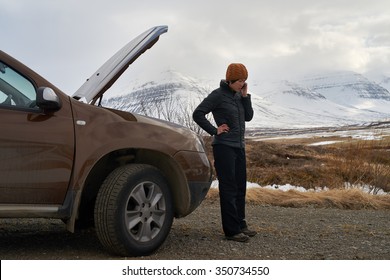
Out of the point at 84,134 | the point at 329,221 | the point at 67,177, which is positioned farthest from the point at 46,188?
the point at 329,221

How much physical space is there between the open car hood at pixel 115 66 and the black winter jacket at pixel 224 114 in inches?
32.0

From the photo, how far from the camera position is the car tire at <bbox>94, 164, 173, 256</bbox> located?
412 cm

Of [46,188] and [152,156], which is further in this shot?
[152,156]

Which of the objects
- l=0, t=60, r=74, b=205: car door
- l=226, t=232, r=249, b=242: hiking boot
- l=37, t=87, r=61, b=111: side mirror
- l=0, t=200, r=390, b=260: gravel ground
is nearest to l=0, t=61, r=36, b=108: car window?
l=0, t=60, r=74, b=205: car door

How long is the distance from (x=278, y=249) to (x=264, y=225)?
5.39 feet

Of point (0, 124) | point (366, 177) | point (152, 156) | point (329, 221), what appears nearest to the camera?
point (0, 124)

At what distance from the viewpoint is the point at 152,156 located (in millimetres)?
4738

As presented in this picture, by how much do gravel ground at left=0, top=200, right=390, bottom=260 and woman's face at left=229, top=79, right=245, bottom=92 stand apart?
156 cm

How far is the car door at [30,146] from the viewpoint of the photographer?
12.5 ft

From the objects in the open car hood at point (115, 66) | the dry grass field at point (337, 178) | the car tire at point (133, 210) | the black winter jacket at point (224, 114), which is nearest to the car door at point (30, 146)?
the car tire at point (133, 210)

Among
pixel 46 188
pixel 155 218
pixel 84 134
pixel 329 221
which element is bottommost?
pixel 329 221

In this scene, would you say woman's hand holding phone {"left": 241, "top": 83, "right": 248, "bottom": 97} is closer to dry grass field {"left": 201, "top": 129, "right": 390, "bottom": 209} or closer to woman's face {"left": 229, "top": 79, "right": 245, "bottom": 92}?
woman's face {"left": 229, "top": 79, "right": 245, "bottom": 92}

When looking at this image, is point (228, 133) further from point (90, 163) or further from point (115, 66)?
point (90, 163)
